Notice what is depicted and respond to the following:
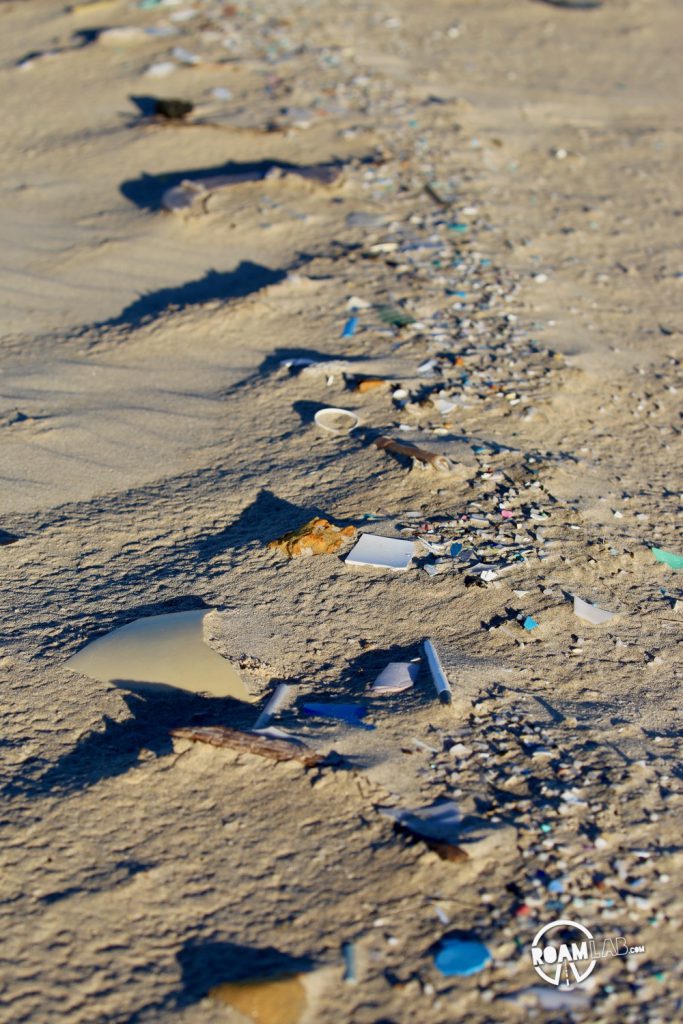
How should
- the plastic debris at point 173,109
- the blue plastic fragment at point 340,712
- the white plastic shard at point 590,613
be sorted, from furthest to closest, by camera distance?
the plastic debris at point 173,109, the white plastic shard at point 590,613, the blue plastic fragment at point 340,712

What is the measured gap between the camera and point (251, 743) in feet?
6.56

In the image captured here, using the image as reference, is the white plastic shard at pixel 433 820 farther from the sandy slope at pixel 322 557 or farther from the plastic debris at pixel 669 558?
the plastic debris at pixel 669 558

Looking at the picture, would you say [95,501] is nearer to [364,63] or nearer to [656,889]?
[656,889]

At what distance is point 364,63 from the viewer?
6.06 metres

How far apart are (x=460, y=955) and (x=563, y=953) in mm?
171

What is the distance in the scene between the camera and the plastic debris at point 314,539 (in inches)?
101

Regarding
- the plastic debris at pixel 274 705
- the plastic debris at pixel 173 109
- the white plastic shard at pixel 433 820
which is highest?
the plastic debris at pixel 173 109

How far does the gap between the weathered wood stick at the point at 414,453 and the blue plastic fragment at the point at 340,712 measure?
2.95ft

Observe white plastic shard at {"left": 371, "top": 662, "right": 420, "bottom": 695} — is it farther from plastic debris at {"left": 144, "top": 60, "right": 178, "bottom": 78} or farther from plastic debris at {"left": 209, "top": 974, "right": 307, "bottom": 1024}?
plastic debris at {"left": 144, "top": 60, "right": 178, "bottom": 78}

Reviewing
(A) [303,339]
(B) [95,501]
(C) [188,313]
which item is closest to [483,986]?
(B) [95,501]

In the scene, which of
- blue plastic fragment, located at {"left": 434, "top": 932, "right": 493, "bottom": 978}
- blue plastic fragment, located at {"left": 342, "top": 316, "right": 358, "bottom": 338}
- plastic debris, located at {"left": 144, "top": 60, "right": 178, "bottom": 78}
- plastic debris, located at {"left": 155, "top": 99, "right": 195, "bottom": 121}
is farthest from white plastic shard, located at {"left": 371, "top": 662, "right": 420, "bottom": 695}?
plastic debris, located at {"left": 144, "top": 60, "right": 178, "bottom": 78}

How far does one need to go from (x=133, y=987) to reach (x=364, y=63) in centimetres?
558

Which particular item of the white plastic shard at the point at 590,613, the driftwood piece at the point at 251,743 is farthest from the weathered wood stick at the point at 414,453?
the driftwood piece at the point at 251,743

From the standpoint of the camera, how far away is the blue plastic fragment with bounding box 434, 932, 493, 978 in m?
1.66
